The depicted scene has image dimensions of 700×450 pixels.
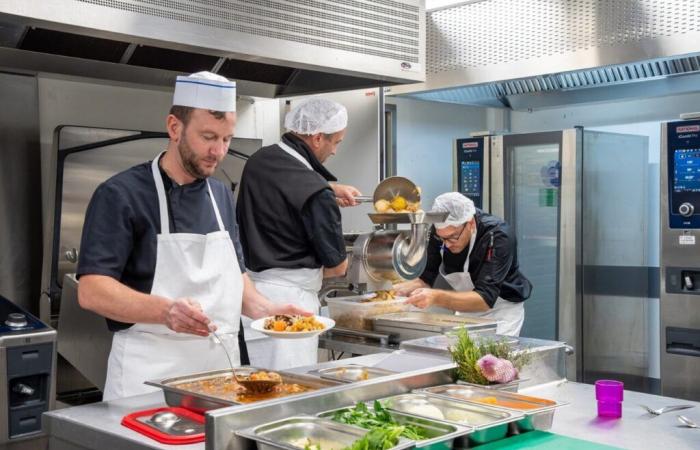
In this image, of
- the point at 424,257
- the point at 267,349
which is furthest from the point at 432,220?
the point at 267,349

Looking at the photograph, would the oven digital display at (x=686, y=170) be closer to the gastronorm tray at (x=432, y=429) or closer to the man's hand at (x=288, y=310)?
the man's hand at (x=288, y=310)

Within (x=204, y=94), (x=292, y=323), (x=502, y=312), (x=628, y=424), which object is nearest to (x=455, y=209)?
(x=502, y=312)

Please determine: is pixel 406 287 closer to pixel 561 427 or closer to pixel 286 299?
pixel 286 299

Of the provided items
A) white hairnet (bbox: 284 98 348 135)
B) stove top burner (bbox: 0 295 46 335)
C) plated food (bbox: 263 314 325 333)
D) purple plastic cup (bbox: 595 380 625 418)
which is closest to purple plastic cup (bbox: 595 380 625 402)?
purple plastic cup (bbox: 595 380 625 418)

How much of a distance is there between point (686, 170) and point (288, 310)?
2703 mm

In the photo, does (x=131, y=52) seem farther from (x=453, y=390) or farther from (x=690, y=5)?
(x=690, y=5)

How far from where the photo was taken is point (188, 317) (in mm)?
2314

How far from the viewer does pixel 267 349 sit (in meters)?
3.61

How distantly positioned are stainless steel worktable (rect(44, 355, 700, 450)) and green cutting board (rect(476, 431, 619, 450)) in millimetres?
75

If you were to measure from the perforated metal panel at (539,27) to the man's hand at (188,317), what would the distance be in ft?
11.0

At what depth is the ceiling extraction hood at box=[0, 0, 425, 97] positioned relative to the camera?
2.68 meters

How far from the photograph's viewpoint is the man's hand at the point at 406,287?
4.04 meters

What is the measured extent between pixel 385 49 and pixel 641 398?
1842 millimetres

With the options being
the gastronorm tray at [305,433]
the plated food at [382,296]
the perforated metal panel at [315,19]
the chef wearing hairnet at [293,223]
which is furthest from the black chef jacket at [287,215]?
the gastronorm tray at [305,433]
